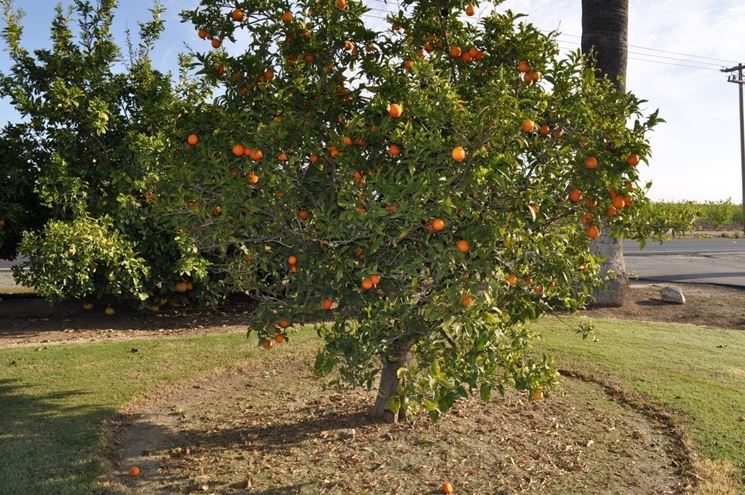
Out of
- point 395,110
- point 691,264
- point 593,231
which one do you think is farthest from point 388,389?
point 691,264

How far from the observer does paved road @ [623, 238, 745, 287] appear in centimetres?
1639

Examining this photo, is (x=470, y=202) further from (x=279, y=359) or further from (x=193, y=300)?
(x=193, y=300)

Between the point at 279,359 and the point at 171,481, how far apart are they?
329 centimetres

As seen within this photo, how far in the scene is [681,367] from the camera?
750 cm

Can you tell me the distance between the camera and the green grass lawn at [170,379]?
→ 15.4 ft

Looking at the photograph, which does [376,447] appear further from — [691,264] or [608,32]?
[691,264]

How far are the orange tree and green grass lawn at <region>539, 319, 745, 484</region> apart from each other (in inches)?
76.2

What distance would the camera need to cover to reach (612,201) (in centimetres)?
397

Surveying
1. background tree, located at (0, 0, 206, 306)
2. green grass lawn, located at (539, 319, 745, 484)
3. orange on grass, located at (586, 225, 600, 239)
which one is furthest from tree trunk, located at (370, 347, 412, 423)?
background tree, located at (0, 0, 206, 306)

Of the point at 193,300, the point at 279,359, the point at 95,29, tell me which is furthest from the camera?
the point at 193,300

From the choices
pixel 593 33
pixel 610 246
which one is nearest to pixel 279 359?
pixel 610 246

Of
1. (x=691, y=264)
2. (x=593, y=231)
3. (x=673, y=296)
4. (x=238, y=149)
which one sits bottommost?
(x=673, y=296)

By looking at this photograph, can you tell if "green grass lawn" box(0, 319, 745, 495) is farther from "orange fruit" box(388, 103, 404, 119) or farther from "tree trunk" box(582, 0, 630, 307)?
"orange fruit" box(388, 103, 404, 119)

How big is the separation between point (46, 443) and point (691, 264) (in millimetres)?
19947
